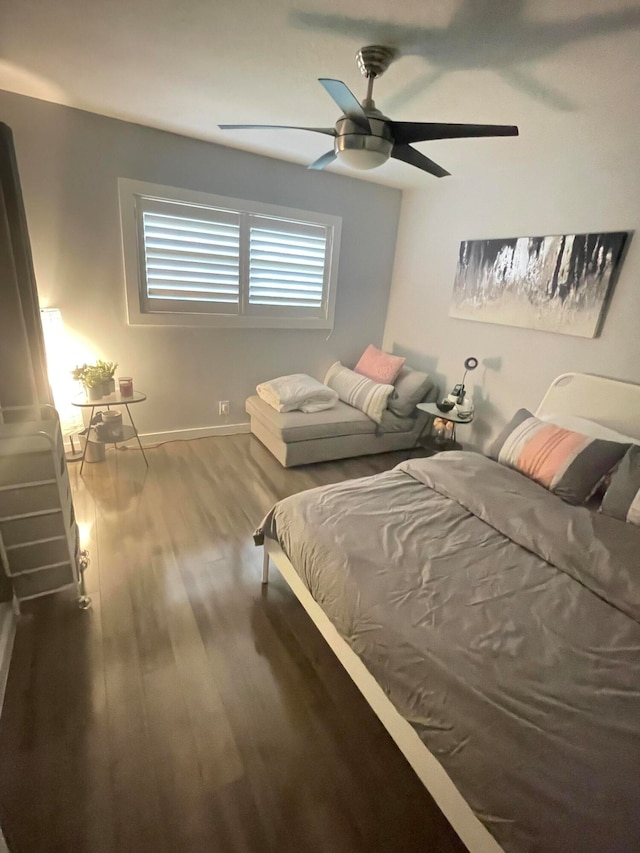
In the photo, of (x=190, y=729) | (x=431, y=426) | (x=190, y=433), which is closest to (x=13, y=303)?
(x=190, y=729)

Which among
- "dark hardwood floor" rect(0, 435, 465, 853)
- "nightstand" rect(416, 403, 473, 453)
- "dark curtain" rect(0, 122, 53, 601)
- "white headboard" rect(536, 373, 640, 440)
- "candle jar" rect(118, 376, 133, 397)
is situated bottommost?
"dark hardwood floor" rect(0, 435, 465, 853)

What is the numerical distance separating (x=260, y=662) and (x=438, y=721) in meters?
0.86

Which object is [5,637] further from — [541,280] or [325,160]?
[541,280]

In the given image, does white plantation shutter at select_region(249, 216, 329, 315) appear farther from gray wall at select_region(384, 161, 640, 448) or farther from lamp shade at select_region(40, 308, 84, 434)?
lamp shade at select_region(40, 308, 84, 434)

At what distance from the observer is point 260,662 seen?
170cm

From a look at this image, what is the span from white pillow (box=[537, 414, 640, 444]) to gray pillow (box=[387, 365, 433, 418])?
117 cm

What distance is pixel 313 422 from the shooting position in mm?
3326

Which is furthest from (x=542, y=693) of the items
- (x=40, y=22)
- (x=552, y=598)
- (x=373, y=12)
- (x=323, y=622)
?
(x=40, y=22)

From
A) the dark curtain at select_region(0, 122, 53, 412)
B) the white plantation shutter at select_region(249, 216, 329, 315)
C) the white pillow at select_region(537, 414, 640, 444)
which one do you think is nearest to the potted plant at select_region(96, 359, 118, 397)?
the dark curtain at select_region(0, 122, 53, 412)

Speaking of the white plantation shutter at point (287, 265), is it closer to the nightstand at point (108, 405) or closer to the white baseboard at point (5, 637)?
the nightstand at point (108, 405)

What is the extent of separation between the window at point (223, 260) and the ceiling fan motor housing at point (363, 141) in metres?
1.86

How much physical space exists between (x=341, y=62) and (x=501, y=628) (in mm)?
2387

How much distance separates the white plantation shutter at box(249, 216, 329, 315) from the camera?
358 cm

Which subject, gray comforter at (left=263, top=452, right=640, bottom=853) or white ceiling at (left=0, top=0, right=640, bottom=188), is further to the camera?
white ceiling at (left=0, top=0, right=640, bottom=188)
